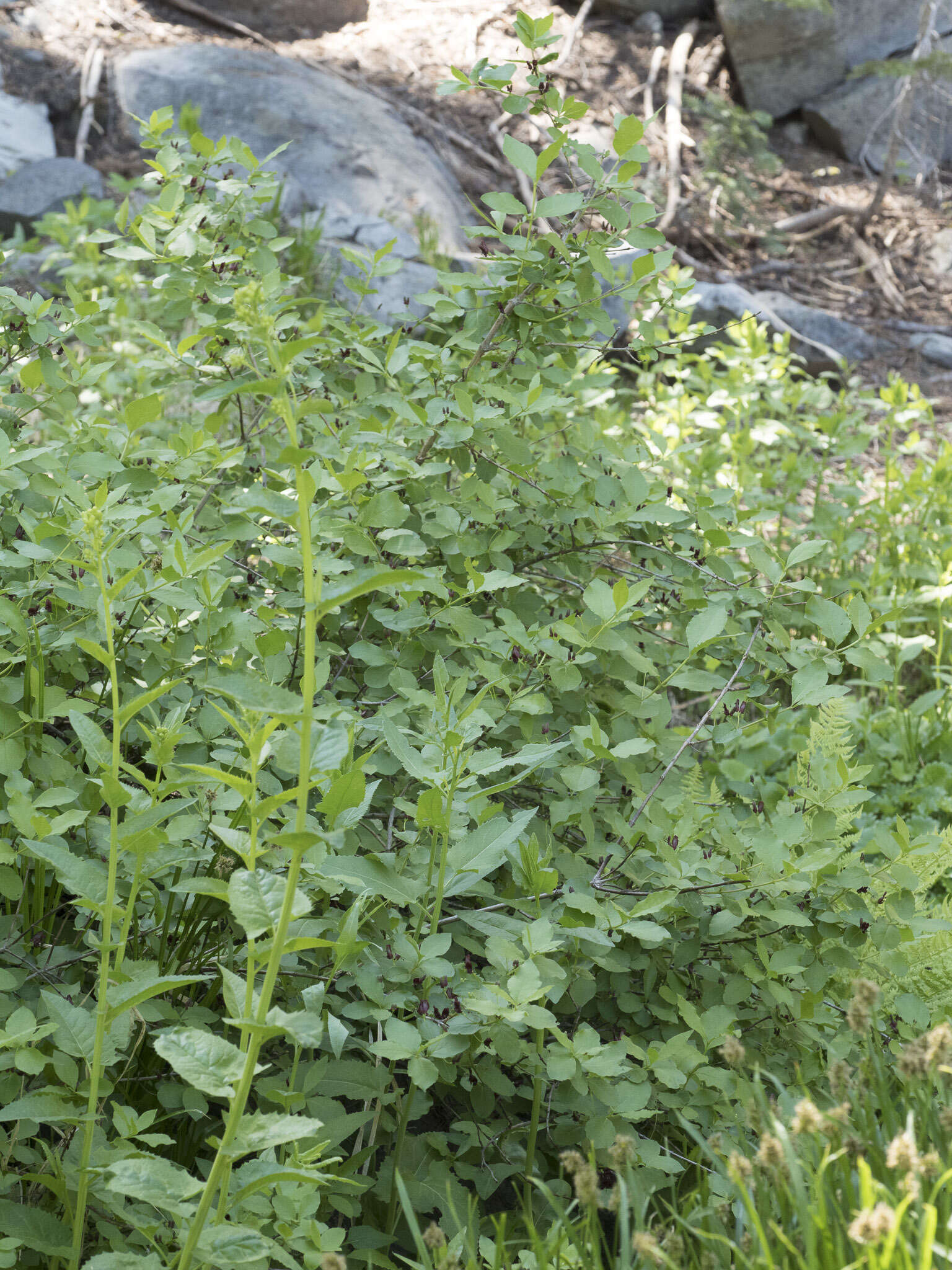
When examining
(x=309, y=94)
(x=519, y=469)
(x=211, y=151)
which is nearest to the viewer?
(x=519, y=469)

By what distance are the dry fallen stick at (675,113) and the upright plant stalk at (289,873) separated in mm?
6155

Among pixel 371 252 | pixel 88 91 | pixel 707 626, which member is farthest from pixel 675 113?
pixel 707 626

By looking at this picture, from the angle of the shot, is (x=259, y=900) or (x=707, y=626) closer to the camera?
(x=259, y=900)

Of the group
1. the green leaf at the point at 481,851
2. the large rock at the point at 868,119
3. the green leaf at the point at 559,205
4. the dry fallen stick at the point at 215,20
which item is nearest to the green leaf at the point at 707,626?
the green leaf at the point at 481,851

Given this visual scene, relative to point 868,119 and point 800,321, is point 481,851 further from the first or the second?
point 868,119

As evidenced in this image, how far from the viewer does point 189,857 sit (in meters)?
1.27

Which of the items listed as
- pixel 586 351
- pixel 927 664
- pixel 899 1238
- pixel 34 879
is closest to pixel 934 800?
pixel 927 664

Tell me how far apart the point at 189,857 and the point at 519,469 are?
2.83ft

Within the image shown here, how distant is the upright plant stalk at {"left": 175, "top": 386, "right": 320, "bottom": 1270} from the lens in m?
0.84

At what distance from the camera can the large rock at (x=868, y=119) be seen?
28.4 feet

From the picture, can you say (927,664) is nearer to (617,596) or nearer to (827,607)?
(827,607)

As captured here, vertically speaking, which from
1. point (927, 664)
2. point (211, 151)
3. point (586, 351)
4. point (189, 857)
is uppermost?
point (211, 151)

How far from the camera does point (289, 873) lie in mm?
867

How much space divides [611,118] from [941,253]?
8.71 ft
